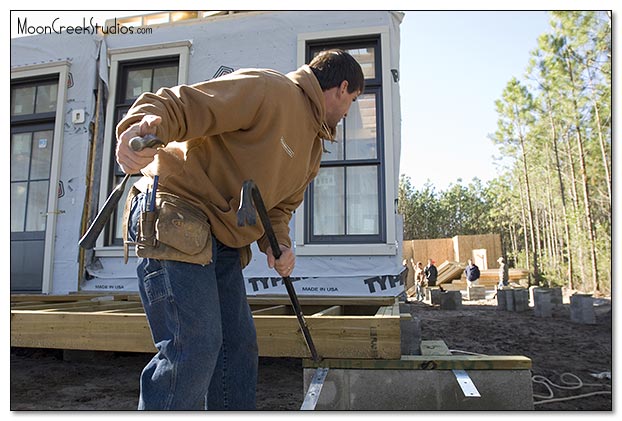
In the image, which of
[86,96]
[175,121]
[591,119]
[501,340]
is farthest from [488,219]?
[175,121]

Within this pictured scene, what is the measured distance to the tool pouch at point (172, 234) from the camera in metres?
1.26

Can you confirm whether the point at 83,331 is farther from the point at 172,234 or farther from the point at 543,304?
the point at 543,304

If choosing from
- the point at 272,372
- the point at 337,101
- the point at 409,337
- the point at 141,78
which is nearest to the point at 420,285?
the point at 141,78

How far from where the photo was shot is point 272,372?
136 inches

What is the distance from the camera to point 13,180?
500 cm

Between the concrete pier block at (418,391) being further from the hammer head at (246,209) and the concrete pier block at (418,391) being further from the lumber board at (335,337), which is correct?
the hammer head at (246,209)

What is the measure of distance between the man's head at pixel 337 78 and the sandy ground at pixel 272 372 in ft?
6.29

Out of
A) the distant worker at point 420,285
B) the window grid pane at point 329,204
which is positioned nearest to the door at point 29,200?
the window grid pane at point 329,204

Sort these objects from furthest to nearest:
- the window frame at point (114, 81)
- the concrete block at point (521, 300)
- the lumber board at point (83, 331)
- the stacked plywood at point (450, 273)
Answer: the stacked plywood at point (450, 273), the concrete block at point (521, 300), the window frame at point (114, 81), the lumber board at point (83, 331)

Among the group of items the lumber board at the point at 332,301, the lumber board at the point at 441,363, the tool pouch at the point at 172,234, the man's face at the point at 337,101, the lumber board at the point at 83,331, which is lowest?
the lumber board at the point at 441,363

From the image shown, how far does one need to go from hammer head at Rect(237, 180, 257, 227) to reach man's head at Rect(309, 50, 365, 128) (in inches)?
20.8

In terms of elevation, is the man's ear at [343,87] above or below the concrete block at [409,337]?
above

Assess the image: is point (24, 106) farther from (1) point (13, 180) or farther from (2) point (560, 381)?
(2) point (560, 381)
